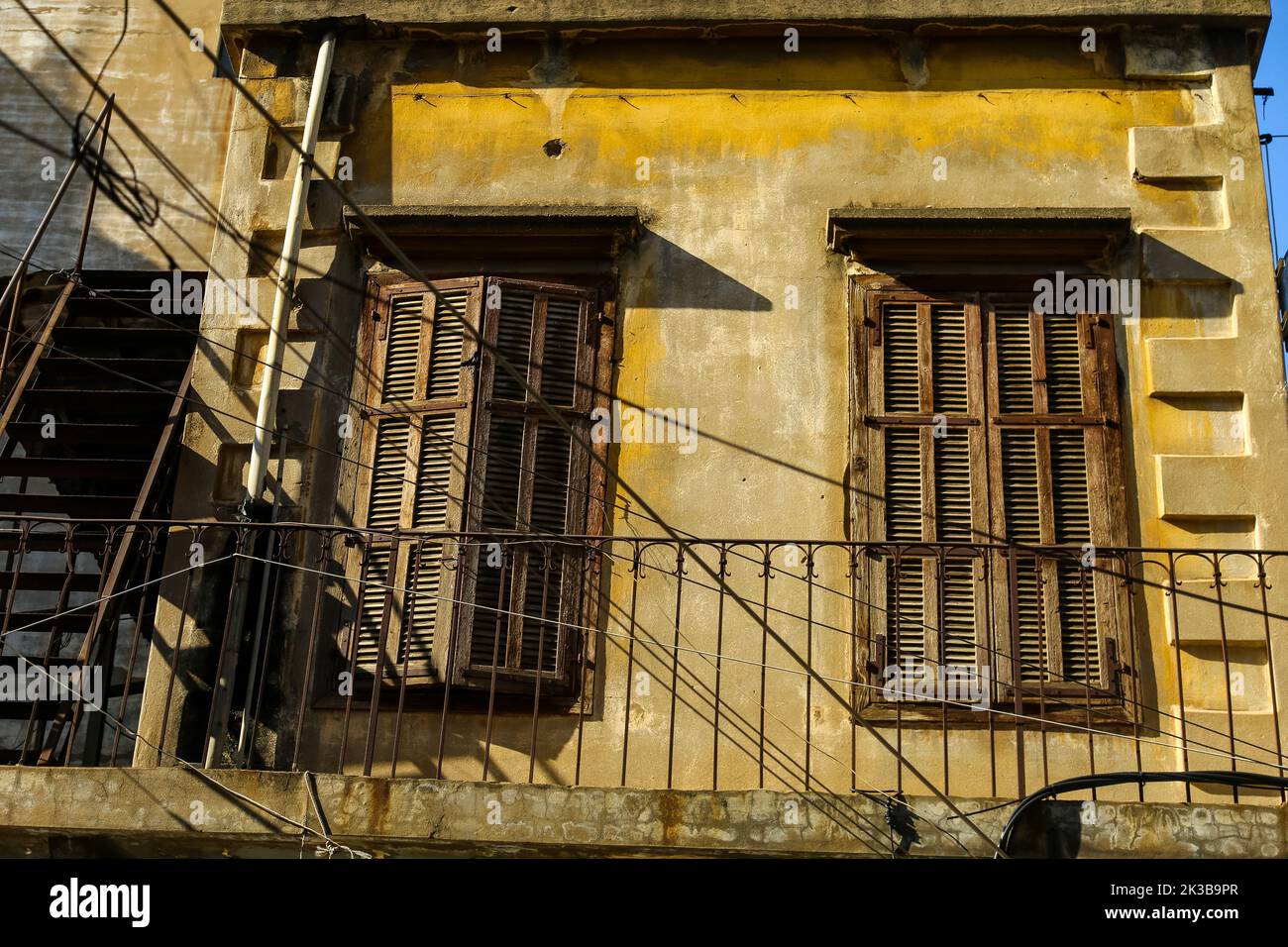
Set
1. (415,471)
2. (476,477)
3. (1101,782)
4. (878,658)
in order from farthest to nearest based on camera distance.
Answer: (415,471), (476,477), (878,658), (1101,782)

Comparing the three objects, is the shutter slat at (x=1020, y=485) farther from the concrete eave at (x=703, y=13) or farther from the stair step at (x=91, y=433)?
the stair step at (x=91, y=433)

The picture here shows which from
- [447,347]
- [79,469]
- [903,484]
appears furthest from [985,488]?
[79,469]

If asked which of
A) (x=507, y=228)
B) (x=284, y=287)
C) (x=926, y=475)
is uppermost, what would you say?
(x=507, y=228)

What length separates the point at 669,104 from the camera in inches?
379

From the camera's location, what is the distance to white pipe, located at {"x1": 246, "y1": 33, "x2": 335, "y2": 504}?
873 cm

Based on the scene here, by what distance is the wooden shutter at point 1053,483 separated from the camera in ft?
27.1

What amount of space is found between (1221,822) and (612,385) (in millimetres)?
3838

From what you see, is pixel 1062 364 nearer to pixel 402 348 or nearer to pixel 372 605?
pixel 402 348

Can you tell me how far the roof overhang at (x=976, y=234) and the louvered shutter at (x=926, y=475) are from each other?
28 cm

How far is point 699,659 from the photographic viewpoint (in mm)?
8383

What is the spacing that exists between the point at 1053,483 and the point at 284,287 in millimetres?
4300

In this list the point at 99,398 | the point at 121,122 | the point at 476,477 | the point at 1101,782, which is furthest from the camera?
the point at 121,122

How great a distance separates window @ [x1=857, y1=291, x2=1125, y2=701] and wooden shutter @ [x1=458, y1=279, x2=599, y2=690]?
5.04ft

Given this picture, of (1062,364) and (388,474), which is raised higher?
(1062,364)
